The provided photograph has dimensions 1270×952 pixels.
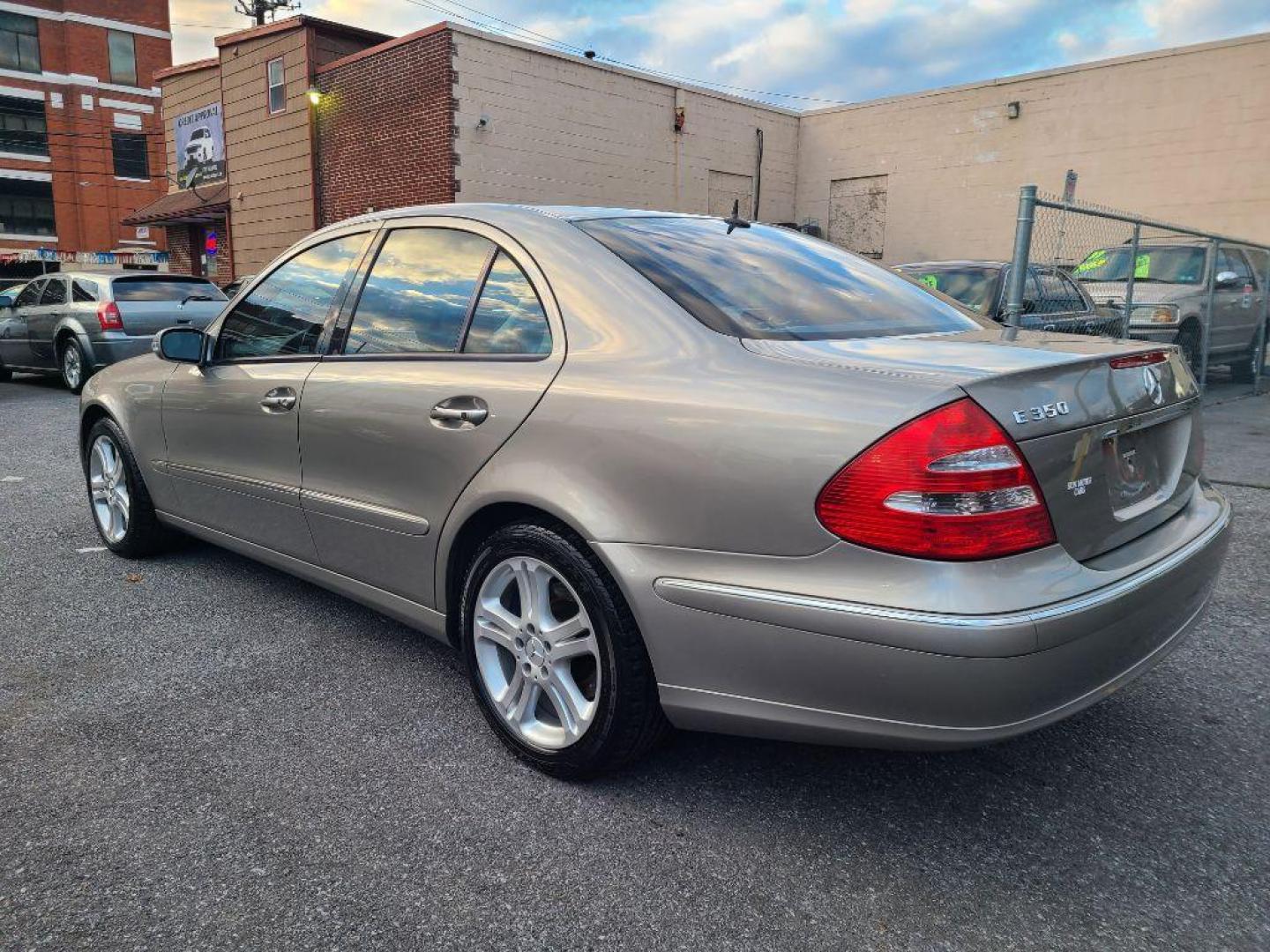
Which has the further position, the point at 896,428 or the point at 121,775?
the point at 121,775

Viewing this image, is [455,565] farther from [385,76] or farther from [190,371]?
[385,76]

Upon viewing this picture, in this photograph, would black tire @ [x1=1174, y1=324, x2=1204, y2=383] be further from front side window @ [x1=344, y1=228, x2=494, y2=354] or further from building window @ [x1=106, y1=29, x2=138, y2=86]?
building window @ [x1=106, y1=29, x2=138, y2=86]

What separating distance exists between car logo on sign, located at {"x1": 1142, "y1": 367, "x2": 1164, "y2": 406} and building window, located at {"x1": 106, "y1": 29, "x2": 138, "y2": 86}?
170ft

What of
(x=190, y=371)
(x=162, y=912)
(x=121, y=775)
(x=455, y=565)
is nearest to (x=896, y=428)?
(x=455, y=565)

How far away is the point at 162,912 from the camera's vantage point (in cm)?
197

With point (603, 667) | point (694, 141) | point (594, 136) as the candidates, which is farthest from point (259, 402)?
point (694, 141)

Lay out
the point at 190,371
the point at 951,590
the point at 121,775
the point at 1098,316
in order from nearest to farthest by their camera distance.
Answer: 1. the point at 951,590
2. the point at 121,775
3. the point at 190,371
4. the point at 1098,316

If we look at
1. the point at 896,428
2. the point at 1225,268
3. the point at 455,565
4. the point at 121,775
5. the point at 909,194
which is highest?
the point at 909,194

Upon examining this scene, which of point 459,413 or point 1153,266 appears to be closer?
point 459,413

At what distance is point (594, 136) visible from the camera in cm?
1814

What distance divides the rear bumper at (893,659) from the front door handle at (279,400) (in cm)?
174

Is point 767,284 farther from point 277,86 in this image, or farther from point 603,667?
point 277,86

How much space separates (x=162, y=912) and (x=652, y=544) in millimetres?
1329

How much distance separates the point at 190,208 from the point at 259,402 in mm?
22279
